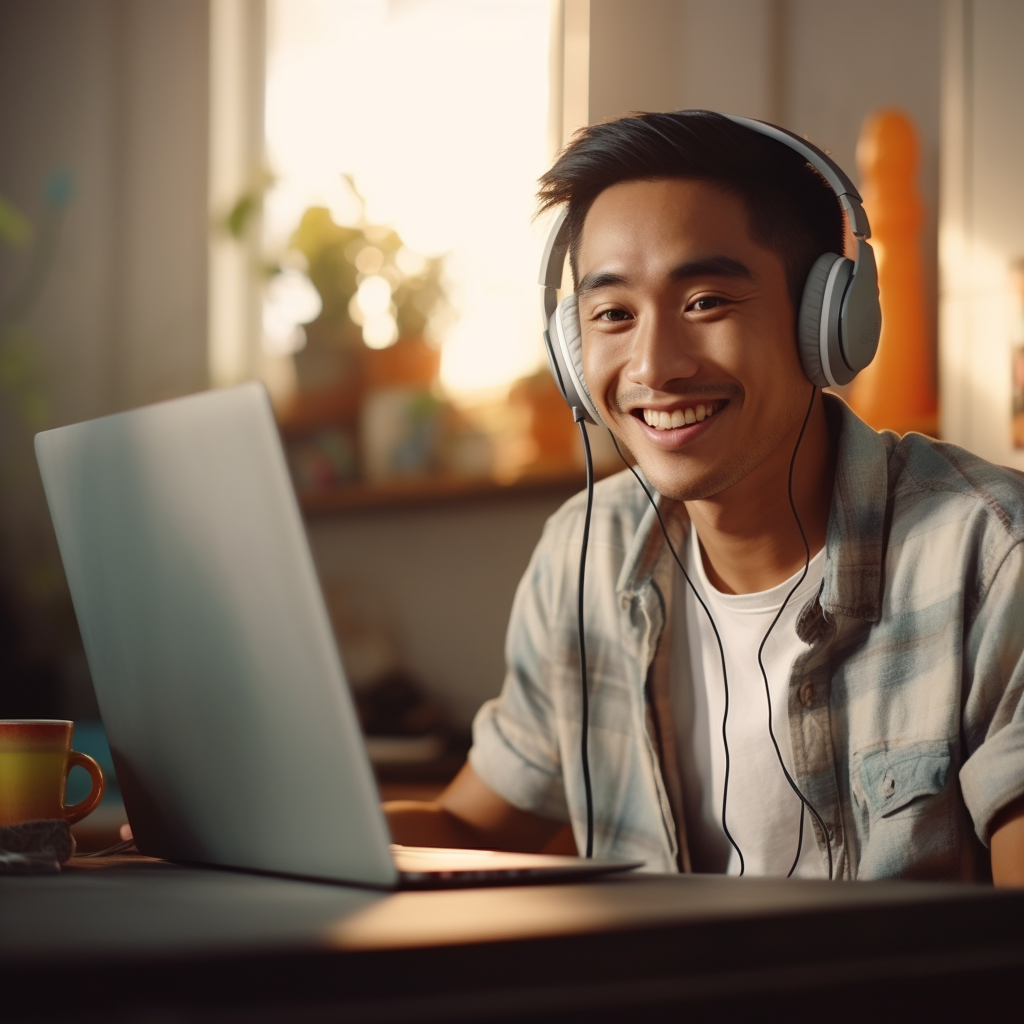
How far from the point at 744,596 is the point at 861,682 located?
173mm

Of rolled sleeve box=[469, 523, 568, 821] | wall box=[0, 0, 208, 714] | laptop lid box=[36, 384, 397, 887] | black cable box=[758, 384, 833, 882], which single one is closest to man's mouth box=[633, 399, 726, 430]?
black cable box=[758, 384, 833, 882]

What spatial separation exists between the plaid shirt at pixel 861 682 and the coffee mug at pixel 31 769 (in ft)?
1.96

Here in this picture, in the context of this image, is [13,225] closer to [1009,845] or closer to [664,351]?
[664,351]

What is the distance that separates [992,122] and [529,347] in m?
1.05

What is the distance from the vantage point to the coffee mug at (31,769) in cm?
78

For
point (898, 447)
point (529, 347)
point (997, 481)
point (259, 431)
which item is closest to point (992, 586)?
point (997, 481)

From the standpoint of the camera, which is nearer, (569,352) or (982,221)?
(569,352)

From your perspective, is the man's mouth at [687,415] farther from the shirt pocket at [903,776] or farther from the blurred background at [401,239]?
the blurred background at [401,239]

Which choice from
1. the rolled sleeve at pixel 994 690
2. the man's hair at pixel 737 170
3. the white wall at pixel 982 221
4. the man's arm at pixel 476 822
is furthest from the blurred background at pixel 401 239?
the man's arm at pixel 476 822

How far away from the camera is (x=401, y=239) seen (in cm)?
267

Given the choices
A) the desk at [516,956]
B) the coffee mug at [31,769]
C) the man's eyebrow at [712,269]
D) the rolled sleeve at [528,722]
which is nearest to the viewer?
the desk at [516,956]

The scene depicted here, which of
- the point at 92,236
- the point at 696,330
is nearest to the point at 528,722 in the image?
the point at 696,330

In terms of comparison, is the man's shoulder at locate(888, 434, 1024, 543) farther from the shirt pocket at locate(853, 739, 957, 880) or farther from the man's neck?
the shirt pocket at locate(853, 739, 957, 880)

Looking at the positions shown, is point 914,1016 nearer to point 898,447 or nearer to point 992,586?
point 992,586
